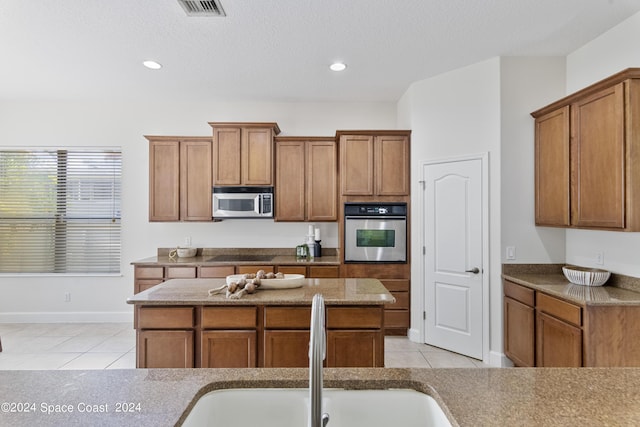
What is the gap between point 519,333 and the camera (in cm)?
309

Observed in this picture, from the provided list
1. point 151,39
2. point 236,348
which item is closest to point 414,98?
point 151,39

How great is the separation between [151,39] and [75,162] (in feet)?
8.89

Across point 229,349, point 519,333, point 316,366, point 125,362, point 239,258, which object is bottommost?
point 125,362

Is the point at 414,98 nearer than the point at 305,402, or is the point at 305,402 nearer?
the point at 305,402

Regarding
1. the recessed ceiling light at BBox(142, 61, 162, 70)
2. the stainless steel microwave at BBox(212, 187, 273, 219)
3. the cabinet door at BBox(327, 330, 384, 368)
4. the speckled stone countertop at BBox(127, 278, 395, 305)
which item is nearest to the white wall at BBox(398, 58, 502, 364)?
the speckled stone countertop at BBox(127, 278, 395, 305)

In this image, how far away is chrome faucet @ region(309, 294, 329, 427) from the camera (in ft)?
2.31

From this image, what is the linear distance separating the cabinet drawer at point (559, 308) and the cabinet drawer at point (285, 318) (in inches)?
73.9

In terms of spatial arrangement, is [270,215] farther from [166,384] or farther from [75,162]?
[166,384]

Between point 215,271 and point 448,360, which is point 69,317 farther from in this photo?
point 448,360

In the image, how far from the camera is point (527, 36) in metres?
3.01

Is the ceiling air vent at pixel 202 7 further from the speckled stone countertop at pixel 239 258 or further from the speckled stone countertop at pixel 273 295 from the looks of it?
the speckled stone countertop at pixel 239 258

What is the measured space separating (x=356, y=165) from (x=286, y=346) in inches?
97.9

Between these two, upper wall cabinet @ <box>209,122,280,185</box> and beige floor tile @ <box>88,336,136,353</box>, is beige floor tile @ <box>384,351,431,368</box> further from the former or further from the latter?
beige floor tile @ <box>88,336,136,353</box>

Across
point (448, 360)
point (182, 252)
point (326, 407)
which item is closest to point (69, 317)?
point (182, 252)
